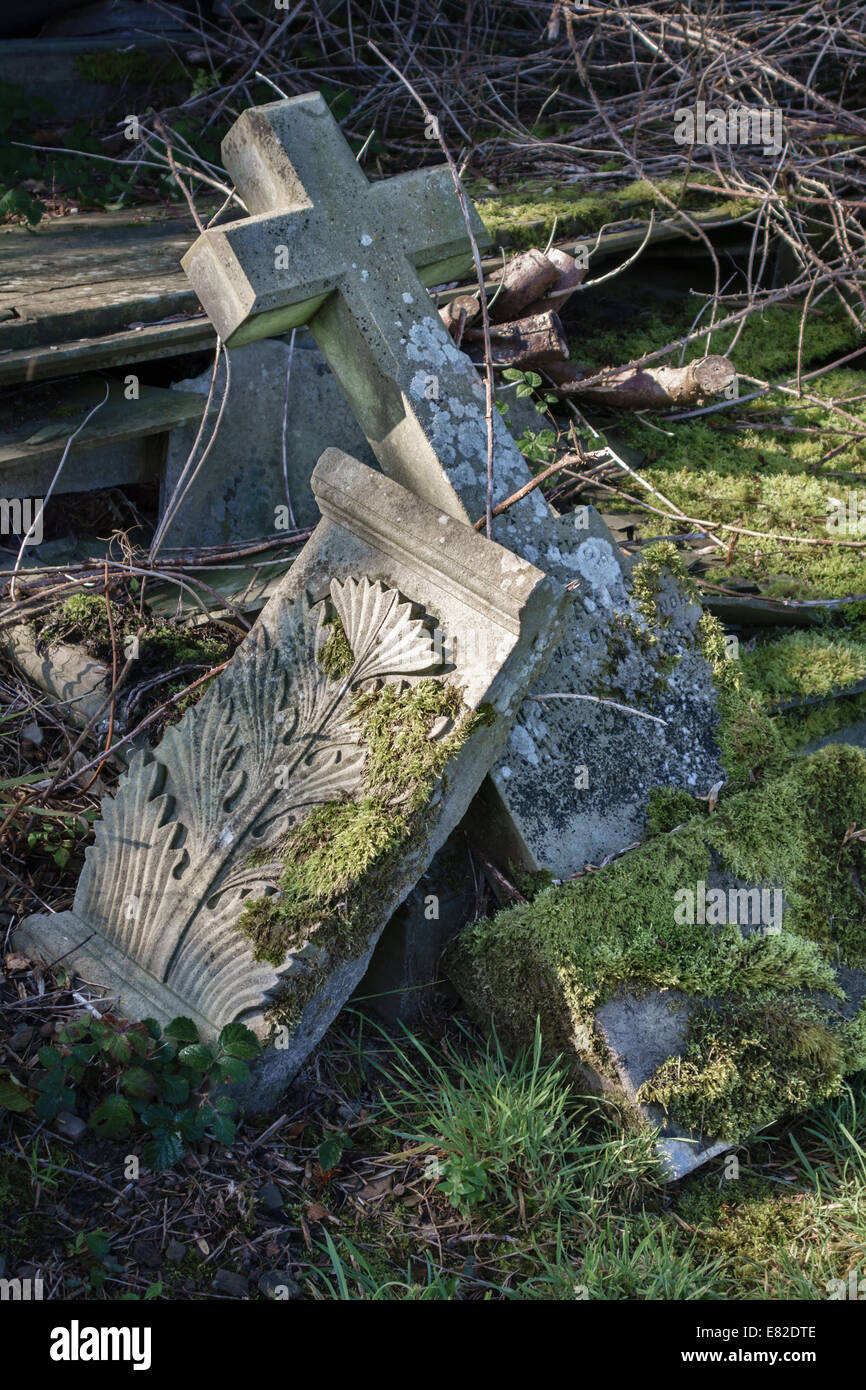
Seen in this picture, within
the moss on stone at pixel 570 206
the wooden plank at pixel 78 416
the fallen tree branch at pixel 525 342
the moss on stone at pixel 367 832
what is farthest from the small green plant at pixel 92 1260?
the moss on stone at pixel 570 206

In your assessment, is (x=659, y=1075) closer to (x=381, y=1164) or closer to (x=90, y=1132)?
(x=381, y=1164)

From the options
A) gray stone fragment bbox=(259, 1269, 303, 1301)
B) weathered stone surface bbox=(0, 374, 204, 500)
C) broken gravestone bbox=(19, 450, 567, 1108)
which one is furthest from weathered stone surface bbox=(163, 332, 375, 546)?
gray stone fragment bbox=(259, 1269, 303, 1301)

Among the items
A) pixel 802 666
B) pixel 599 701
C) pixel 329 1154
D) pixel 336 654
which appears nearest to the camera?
pixel 329 1154

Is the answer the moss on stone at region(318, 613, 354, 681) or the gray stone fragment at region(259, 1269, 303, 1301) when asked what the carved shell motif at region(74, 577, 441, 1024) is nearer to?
the moss on stone at region(318, 613, 354, 681)

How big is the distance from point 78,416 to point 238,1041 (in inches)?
93.3

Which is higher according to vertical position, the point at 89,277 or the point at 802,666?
the point at 89,277

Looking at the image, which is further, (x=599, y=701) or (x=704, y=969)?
(x=599, y=701)

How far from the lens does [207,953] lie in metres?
2.65

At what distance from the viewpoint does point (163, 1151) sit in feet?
8.04

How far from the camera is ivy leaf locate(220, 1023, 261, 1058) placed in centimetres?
248

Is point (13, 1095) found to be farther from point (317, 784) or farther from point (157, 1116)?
point (317, 784)

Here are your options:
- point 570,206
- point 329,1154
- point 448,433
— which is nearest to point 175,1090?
point 329,1154

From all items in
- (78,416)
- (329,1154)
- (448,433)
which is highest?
(78,416)

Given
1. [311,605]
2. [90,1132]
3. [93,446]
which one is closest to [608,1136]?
[90,1132]
